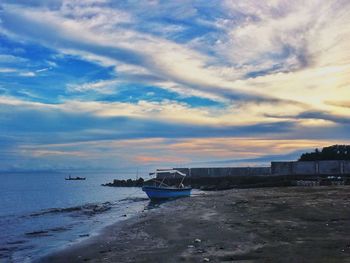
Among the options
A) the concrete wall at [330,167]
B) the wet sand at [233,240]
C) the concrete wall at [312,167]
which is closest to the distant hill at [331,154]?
the concrete wall at [312,167]

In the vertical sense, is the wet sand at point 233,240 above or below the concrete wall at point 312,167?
below

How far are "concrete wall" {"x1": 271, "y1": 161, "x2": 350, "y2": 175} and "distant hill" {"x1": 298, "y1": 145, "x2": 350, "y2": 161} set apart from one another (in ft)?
28.8

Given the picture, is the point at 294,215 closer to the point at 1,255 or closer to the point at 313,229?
the point at 313,229

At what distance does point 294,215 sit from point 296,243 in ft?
29.1

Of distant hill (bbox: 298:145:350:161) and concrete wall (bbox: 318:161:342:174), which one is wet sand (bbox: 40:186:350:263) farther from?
distant hill (bbox: 298:145:350:161)

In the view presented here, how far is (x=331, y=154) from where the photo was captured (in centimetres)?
9769

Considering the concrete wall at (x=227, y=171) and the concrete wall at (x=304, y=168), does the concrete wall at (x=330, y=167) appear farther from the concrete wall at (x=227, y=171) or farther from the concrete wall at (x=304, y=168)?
the concrete wall at (x=227, y=171)

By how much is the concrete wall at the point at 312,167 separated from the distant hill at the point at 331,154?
878 centimetres

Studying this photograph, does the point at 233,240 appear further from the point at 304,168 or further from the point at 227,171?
the point at 227,171

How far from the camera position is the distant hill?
95.8 meters

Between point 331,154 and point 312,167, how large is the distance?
1111 cm

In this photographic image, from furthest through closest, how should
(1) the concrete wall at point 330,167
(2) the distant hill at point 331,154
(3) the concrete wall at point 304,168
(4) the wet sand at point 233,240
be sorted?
(2) the distant hill at point 331,154
(3) the concrete wall at point 304,168
(1) the concrete wall at point 330,167
(4) the wet sand at point 233,240

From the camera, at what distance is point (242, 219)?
2370 centimetres

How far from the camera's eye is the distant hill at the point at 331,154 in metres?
95.8
